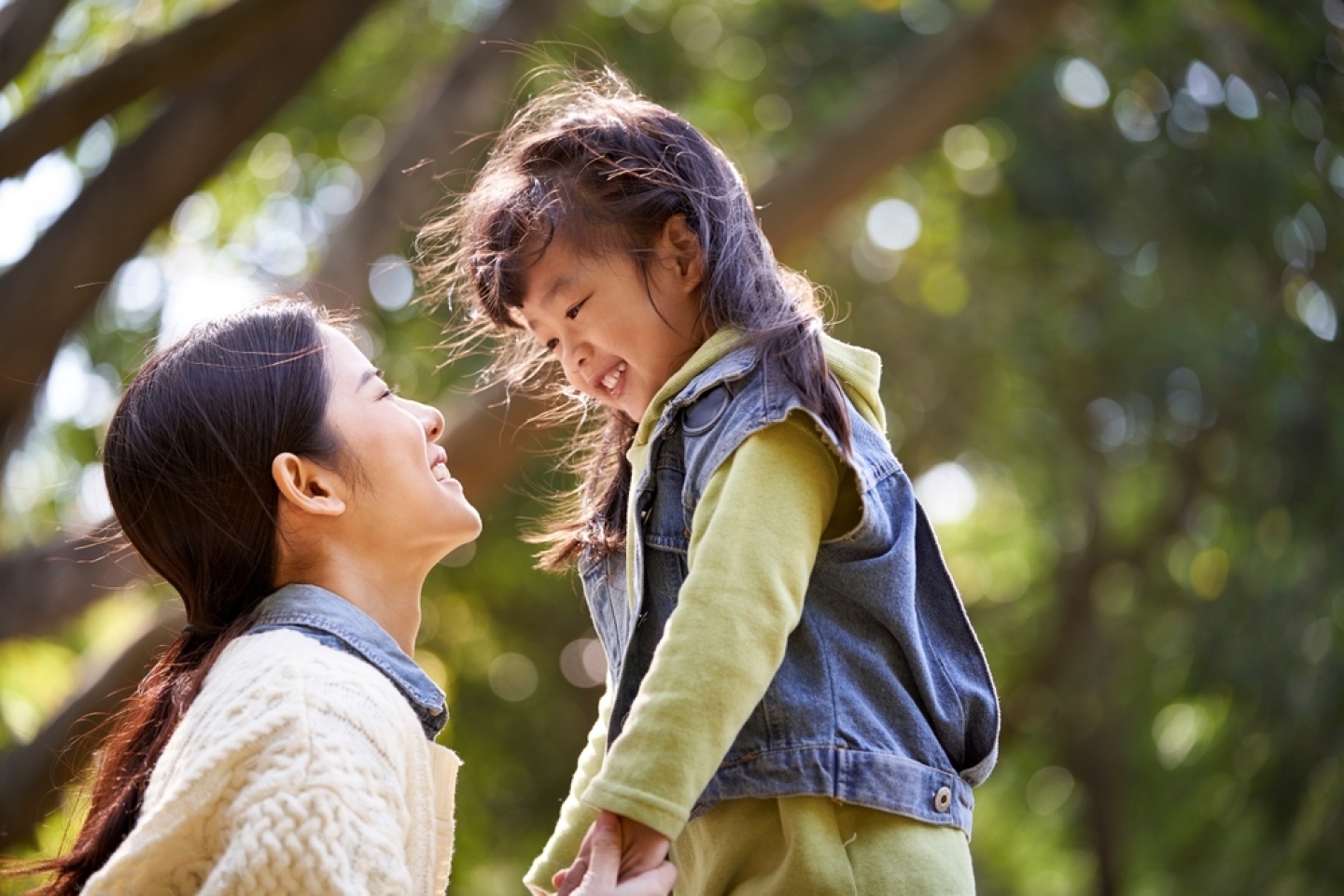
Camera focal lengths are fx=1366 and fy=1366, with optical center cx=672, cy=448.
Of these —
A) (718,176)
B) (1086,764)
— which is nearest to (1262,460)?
(1086,764)

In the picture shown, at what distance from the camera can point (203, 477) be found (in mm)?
1648

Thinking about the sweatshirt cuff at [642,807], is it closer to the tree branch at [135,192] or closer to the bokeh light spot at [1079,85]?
the tree branch at [135,192]

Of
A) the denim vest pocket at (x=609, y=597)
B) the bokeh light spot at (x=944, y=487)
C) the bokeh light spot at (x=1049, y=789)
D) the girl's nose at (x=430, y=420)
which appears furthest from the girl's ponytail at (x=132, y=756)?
the bokeh light spot at (x=1049, y=789)

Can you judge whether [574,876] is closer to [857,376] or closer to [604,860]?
[604,860]

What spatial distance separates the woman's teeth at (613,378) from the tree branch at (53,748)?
98.4 inches

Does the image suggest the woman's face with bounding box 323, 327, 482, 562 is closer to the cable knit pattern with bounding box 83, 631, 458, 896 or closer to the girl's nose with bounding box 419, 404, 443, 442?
the girl's nose with bounding box 419, 404, 443, 442

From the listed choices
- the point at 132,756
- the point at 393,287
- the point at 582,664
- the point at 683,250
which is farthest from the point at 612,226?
the point at 582,664

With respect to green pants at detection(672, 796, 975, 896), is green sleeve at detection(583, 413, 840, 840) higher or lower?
higher

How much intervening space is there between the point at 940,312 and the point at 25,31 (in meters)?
5.79

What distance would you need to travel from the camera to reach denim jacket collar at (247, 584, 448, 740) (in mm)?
1575

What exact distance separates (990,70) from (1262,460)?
3.27 meters

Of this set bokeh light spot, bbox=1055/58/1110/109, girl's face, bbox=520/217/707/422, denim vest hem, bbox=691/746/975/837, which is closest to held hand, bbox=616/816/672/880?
denim vest hem, bbox=691/746/975/837

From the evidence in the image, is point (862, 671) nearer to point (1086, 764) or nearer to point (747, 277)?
point (747, 277)

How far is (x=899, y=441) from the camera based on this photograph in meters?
7.54
